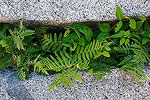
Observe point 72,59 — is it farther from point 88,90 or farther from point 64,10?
point 64,10

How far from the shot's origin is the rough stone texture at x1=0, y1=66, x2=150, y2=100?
87.6 inches

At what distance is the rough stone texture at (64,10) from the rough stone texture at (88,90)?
0.69 metres

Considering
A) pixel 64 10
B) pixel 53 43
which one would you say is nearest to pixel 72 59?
pixel 53 43

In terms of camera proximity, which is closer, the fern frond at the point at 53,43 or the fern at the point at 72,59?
the fern at the point at 72,59

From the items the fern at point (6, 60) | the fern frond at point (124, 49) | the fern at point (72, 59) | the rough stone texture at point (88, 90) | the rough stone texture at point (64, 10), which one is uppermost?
the rough stone texture at point (64, 10)

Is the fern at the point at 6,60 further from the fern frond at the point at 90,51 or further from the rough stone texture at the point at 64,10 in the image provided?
the fern frond at the point at 90,51

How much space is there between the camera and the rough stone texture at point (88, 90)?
2225 millimetres

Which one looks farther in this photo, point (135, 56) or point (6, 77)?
point (6, 77)

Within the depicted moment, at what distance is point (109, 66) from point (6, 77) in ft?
4.26

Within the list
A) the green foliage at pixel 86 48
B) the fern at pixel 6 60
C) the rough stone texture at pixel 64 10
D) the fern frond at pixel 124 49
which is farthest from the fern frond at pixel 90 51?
the fern at pixel 6 60

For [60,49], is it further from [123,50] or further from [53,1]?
[123,50]

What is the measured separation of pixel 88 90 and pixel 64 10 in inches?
39.6

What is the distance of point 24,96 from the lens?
226cm

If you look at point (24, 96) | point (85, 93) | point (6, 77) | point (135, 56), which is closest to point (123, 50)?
point (135, 56)
